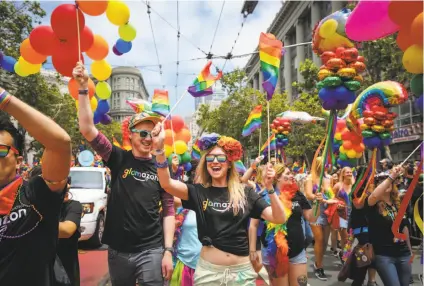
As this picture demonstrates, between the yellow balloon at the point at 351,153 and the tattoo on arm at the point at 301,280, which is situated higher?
the yellow balloon at the point at 351,153

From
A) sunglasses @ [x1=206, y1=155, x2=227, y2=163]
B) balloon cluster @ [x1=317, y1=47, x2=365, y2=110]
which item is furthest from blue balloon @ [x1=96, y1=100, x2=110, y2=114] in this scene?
balloon cluster @ [x1=317, y1=47, x2=365, y2=110]

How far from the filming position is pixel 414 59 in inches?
84.5

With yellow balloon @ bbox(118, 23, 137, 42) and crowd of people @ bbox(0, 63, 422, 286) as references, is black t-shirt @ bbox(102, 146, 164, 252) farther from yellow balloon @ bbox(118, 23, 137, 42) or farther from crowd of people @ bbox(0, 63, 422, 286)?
yellow balloon @ bbox(118, 23, 137, 42)

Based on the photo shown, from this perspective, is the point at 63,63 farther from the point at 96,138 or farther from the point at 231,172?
the point at 231,172

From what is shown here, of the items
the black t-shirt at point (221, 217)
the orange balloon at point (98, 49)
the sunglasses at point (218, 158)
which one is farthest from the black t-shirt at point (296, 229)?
the orange balloon at point (98, 49)

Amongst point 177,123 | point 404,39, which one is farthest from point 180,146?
point 404,39

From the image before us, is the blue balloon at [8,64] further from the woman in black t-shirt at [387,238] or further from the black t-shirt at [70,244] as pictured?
the woman in black t-shirt at [387,238]

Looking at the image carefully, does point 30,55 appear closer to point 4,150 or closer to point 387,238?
point 4,150

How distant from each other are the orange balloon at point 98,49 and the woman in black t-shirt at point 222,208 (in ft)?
5.07

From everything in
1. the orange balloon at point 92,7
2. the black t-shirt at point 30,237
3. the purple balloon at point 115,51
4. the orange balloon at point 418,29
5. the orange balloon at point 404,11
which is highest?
the orange balloon at point 92,7

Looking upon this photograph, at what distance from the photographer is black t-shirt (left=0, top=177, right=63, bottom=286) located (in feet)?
5.96

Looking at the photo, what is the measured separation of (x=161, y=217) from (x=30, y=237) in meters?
1.79

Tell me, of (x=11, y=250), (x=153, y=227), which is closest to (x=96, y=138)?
(x=153, y=227)

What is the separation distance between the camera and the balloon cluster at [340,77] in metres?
3.59
